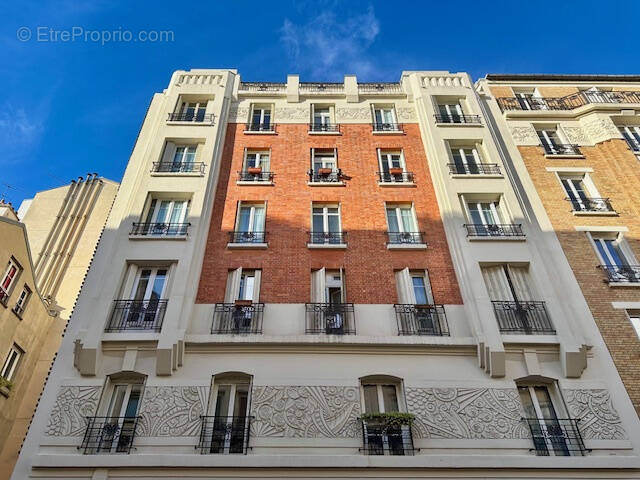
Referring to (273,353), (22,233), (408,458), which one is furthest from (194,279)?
(22,233)

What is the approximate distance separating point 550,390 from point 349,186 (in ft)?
29.4

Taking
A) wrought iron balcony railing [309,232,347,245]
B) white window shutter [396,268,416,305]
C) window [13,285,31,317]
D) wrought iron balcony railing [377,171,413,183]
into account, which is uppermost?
wrought iron balcony railing [377,171,413,183]

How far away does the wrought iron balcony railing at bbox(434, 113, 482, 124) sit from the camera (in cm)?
1741

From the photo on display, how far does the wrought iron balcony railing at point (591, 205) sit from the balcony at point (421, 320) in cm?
711

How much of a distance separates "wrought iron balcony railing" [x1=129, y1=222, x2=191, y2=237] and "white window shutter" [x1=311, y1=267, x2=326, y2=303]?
438 cm

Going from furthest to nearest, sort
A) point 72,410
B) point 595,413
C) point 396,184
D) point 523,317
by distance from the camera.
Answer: point 396,184, point 523,317, point 595,413, point 72,410

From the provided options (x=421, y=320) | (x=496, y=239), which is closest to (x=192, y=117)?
(x=421, y=320)

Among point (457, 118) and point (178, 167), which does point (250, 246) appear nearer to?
point (178, 167)

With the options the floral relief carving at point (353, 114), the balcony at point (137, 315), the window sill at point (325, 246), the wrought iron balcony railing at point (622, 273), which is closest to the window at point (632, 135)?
the wrought iron balcony railing at point (622, 273)

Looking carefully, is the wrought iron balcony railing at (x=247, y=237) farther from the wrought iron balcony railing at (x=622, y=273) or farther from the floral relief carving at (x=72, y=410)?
the wrought iron balcony railing at (x=622, y=273)

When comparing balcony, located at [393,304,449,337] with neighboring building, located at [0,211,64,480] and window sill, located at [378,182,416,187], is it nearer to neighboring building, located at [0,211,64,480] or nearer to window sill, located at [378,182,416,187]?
window sill, located at [378,182,416,187]

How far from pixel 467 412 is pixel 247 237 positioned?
8.26m

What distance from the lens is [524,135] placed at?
1772 cm

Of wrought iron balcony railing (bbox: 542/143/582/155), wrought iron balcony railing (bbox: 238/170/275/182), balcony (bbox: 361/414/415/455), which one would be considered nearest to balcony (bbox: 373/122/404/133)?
wrought iron balcony railing (bbox: 238/170/275/182)
